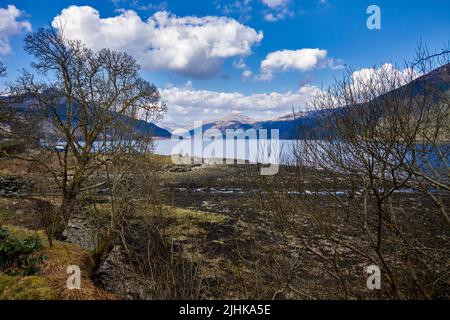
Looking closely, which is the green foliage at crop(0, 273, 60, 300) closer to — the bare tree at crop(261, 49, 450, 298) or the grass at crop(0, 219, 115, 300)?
the grass at crop(0, 219, 115, 300)

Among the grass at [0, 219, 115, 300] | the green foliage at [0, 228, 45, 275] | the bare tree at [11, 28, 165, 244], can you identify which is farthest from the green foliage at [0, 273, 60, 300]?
the bare tree at [11, 28, 165, 244]

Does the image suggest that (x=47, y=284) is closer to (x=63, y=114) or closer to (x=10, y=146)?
(x=63, y=114)

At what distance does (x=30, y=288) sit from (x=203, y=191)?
71.5ft

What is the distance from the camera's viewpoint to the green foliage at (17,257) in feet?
18.3

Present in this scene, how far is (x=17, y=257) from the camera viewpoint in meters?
5.80

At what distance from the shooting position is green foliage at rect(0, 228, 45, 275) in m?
5.57

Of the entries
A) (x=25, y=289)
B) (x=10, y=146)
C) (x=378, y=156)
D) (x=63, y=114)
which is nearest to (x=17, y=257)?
(x=25, y=289)

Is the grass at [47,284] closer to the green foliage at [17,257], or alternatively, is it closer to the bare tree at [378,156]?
the green foliage at [17,257]

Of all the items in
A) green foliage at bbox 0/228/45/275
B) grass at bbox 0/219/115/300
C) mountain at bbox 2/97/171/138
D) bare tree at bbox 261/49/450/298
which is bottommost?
grass at bbox 0/219/115/300

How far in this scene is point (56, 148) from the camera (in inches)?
407

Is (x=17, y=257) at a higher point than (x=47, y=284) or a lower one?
higher

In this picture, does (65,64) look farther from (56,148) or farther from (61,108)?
(56,148)

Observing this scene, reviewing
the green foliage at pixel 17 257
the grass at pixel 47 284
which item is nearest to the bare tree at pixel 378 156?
the grass at pixel 47 284

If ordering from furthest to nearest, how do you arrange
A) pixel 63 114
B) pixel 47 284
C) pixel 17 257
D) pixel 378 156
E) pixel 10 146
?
pixel 10 146 < pixel 63 114 < pixel 17 257 < pixel 47 284 < pixel 378 156
